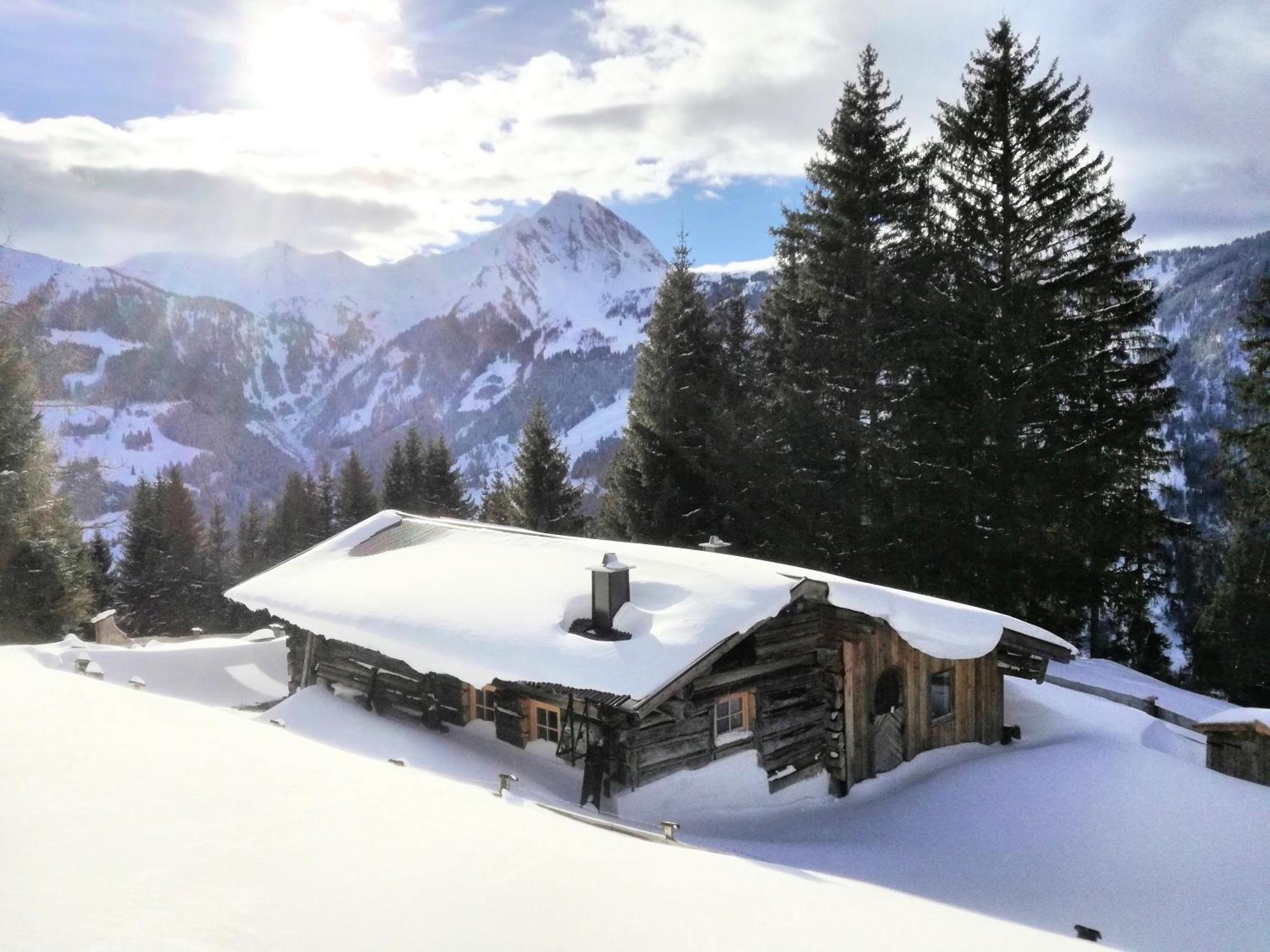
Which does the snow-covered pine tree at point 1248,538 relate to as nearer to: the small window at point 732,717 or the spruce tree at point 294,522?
the small window at point 732,717

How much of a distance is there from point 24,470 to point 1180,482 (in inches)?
6240

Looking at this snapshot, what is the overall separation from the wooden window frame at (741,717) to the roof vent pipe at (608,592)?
1902 mm

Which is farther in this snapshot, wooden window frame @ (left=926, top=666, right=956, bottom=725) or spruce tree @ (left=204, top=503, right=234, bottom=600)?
spruce tree @ (left=204, top=503, right=234, bottom=600)

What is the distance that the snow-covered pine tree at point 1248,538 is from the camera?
21469mm

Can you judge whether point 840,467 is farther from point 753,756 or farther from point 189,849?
point 189,849

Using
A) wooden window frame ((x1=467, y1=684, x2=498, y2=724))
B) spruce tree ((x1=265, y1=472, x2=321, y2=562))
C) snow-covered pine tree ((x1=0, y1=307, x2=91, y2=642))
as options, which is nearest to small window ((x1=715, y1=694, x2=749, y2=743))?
wooden window frame ((x1=467, y1=684, x2=498, y2=724))

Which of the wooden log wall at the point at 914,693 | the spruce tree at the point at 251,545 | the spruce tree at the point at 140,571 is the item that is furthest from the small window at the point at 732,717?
the spruce tree at the point at 251,545

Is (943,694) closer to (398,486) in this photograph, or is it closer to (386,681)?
(386,681)

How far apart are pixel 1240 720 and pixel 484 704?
11.6 metres

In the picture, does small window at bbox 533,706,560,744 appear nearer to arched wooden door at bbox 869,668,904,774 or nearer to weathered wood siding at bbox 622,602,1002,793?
weathered wood siding at bbox 622,602,1002,793

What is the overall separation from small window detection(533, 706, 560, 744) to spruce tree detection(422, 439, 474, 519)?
112 feet

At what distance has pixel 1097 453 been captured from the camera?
2038cm

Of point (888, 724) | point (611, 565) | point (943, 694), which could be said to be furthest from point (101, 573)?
point (943, 694)

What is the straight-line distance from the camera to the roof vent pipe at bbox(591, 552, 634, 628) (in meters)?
10.6
